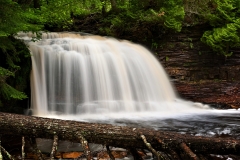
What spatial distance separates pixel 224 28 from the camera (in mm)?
11727

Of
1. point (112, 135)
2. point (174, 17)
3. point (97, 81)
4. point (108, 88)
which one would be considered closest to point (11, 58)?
point (97, 81)

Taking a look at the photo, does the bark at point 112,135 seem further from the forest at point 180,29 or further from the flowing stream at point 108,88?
the forest at point 180,29

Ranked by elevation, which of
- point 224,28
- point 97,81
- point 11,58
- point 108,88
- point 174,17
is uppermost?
point 174,17

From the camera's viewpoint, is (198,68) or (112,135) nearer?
(112,135)

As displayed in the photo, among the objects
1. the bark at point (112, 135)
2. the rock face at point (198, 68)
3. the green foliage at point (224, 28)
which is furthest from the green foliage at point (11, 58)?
the green foliage at point (224, 28)

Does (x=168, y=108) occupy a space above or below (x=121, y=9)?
below

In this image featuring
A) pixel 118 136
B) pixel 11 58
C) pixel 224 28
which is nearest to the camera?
pixel 118 136

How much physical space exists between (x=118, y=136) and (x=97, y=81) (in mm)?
7782

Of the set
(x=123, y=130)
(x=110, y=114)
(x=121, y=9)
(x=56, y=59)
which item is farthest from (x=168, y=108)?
(x=123, y=130)

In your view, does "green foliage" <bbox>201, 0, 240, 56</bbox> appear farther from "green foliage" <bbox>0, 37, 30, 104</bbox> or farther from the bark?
the bark

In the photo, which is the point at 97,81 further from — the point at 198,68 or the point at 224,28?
the point at 224,28

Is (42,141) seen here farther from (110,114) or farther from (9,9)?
(110,114)

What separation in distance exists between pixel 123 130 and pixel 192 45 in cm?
1123

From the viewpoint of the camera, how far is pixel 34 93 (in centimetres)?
849
